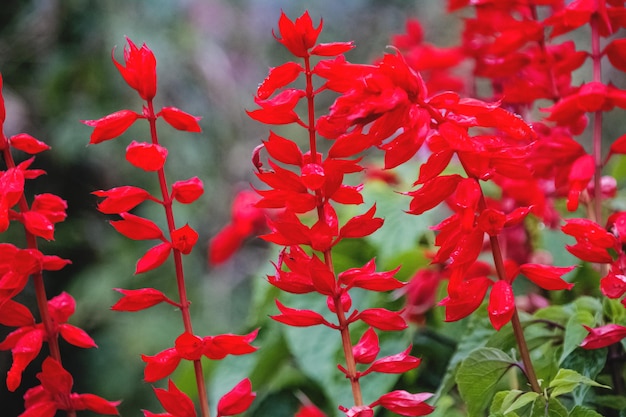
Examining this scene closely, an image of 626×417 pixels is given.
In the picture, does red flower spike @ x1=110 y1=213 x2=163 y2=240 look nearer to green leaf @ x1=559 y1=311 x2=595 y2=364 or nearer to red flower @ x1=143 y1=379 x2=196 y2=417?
red flower @ x1=143 y1=379 x2=196 y2=417

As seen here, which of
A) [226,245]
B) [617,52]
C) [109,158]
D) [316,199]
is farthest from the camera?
[109,158]

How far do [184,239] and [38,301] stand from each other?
93mm

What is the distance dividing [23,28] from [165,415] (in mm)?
2105

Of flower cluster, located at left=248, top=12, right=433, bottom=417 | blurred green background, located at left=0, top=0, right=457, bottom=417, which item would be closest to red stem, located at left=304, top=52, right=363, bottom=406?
flower cluster, located at left=248, top=12, right=433, bottom=417

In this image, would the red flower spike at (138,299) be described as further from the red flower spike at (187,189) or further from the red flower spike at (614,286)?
the red flower spike at (614,286)

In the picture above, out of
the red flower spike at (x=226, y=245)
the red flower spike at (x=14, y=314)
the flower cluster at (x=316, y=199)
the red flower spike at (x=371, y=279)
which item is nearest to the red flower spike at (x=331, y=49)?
→ the flower cluster at (x=316, y=199)

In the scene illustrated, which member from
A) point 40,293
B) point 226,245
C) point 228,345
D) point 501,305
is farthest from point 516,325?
point 226,245

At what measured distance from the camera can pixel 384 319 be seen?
15.0 inches

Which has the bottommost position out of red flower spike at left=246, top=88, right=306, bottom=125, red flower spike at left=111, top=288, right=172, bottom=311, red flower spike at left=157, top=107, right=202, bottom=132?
red flower spike at left=111, top=288, right=172, bottom=311

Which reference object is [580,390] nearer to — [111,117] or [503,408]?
[503,408]

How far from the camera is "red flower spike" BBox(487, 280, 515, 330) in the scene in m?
0.37

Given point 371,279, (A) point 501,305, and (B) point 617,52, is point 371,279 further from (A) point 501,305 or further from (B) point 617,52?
(B) point 617,52

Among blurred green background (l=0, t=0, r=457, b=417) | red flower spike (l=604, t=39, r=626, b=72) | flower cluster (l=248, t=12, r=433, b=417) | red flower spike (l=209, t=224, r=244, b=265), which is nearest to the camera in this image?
flower cluster (l=248, t=12, r=433, b=417)

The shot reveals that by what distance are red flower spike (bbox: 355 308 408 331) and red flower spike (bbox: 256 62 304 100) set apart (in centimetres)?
12
